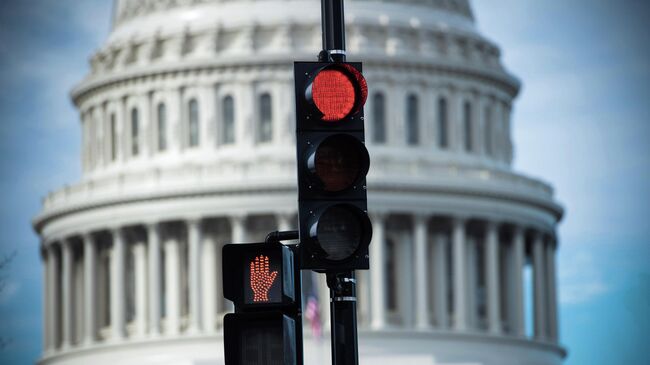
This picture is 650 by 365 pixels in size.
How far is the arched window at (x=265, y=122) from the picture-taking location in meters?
126

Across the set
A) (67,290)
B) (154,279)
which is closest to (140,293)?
(154,279)

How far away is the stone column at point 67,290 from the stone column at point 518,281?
2528 centimetres

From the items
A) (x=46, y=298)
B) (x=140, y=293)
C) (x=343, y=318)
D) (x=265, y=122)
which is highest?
(x=265, y=122)

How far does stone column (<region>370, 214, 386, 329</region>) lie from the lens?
4911 inches

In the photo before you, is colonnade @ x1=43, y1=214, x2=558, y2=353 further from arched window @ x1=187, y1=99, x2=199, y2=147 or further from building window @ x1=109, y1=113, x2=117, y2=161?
building window @ x1=109, y1=113, x2=117, y2=161

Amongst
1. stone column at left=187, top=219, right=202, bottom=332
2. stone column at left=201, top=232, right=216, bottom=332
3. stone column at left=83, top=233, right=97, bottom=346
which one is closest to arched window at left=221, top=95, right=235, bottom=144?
stone column at left=187, top=219, right=202, bottom=332

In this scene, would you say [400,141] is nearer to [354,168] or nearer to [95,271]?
[95,271]

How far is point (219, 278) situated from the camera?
126 metres

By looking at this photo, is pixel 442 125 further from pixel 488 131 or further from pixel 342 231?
pixel 342 231

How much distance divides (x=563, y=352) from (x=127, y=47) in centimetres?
3096

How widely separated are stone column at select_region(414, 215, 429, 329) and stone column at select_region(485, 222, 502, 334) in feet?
12.4

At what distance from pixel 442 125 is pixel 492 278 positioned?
9201mm

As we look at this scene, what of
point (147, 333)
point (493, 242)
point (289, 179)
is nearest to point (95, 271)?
point (147, 333)

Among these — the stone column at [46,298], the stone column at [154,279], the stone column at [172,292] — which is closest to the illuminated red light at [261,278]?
the stone column at [154,279]
